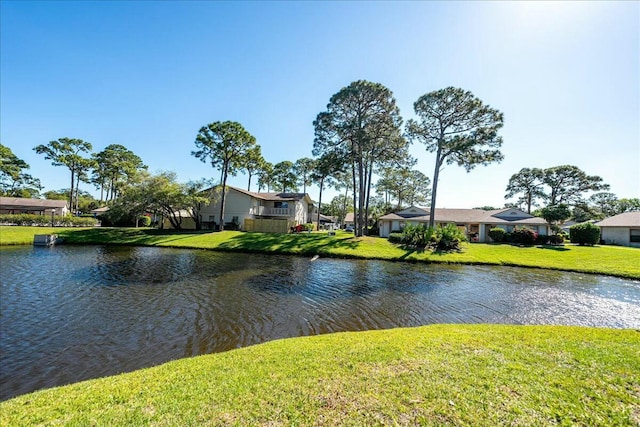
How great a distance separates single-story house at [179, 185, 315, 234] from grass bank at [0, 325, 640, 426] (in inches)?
1265

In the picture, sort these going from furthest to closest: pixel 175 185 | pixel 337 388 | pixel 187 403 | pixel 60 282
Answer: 1. pixel 175 185
2. pixel 60 282
3. pixel 337 388
4. pixel 187 403

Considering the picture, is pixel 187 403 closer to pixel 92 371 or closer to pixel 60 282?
pixel 92 371

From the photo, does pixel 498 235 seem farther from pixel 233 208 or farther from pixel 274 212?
pixel 233 208

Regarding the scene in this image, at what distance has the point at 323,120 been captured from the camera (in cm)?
3008

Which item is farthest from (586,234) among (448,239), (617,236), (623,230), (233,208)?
(233,208)

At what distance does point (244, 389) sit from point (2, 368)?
19.5ft

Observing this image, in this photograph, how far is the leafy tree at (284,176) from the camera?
6109 centimetres

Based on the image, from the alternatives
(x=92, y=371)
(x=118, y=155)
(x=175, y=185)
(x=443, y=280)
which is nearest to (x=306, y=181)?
(x=175, y=185)

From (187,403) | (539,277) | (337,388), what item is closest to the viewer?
(187,403)

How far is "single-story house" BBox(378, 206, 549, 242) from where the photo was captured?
36062mm

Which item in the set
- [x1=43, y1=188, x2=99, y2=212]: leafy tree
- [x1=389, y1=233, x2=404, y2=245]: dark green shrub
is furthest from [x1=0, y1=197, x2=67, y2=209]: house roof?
[x1=389, y1=233, x2=404, y2=245]: dark green shrub

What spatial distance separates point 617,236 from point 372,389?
47.9m

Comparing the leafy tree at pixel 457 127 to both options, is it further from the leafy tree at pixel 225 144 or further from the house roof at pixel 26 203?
the house roof at pixel 26 203

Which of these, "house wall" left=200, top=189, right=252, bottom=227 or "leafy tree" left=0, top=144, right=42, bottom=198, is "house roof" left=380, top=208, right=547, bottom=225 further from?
"leafy tree" left=0, top=144, right=42, bottom=198
